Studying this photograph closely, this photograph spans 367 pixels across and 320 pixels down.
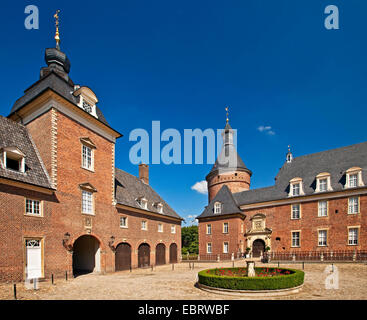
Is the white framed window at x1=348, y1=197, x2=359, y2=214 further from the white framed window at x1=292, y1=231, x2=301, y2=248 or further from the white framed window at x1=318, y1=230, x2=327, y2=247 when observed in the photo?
the white framed window at x1=292, y1=231, x2=301, y2=248

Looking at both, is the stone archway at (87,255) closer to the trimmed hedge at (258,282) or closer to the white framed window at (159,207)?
the white framed window at (159,207)

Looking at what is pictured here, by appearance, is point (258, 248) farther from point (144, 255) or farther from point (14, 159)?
point (14, 159)


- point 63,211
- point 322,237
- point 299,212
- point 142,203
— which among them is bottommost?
point 322,237

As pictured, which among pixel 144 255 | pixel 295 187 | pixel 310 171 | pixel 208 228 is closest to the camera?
pixel 144 255

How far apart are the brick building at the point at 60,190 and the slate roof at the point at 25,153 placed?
0.07 metres

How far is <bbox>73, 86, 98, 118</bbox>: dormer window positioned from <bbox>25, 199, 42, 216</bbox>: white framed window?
830cm

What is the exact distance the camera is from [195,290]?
13.6 m

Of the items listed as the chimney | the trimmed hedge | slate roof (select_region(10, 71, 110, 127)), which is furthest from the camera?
the chimney

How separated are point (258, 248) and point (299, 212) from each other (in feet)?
24.8

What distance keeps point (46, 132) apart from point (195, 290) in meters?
14.4

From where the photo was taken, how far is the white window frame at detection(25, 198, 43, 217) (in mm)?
16016

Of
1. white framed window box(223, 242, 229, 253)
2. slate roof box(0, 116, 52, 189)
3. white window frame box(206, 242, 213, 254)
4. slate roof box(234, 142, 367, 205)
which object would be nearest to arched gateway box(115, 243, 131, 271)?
slate roof box(0, 116, 52, 189)

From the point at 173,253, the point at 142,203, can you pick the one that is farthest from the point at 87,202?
the point at 173,253

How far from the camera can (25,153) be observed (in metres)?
17.6
